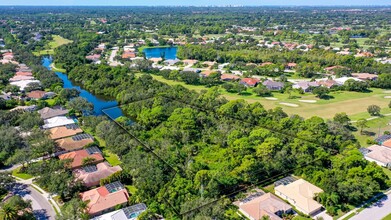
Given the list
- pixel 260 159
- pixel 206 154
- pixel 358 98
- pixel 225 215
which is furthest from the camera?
pixel 358 98

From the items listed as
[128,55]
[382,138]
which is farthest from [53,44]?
[382,138]

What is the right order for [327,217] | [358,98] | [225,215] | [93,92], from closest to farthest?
[225,215], [327,217], [358,98], [93,92]

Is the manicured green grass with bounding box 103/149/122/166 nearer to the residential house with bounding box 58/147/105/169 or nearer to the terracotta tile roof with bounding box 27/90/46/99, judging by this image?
the residential house with bounding box 58/147/105/169

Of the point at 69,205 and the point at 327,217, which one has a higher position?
the point at 69,205

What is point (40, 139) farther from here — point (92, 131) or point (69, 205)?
point (69, 205)

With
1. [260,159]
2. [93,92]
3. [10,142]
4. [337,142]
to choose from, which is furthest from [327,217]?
[93,92]

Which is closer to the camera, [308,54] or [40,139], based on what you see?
[40,139]

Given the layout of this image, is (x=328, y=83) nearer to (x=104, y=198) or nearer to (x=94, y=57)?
(x=104, y=198)
